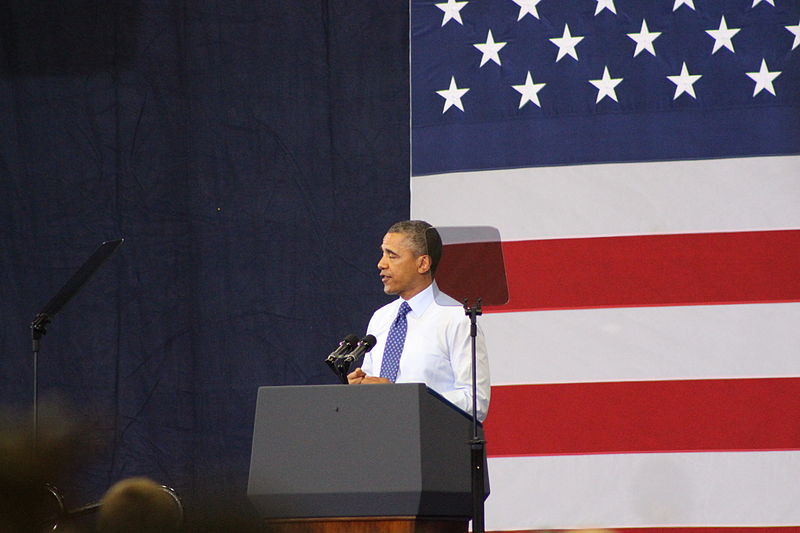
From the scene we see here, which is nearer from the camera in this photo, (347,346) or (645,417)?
(347,346)

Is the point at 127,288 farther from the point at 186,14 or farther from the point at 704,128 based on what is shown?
the point at 704,128

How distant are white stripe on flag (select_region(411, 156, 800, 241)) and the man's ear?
0.84 m

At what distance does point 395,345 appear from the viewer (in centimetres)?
261

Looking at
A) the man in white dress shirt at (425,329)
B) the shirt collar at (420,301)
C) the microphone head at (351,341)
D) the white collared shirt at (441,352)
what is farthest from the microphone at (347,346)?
the shirt collar at (420,301)

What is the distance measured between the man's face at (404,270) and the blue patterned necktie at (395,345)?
0.05 metres

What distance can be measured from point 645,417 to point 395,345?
3.87 feet

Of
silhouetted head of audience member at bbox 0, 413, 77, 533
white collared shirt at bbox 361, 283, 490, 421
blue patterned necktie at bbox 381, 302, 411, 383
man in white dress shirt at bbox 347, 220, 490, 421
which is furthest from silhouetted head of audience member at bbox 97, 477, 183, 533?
blue patterned necktie at bbox 381, 302, 411, 383

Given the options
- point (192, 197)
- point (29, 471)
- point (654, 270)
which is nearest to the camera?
point (29, 471)

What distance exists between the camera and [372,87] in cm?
367

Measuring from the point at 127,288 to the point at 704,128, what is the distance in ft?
7.22

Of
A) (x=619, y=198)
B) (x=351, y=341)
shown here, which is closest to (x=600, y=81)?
(x=619, y=198)

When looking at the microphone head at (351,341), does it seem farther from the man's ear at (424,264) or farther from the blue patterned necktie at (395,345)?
the man's ear at (424,264)

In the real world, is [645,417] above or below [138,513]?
below

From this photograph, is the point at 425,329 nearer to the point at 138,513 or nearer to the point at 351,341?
the point at 351,341
